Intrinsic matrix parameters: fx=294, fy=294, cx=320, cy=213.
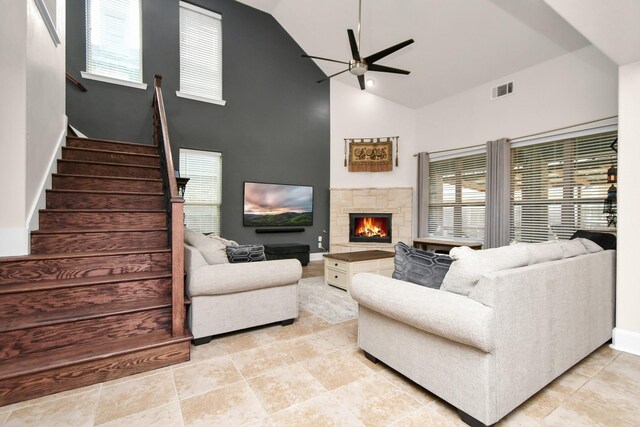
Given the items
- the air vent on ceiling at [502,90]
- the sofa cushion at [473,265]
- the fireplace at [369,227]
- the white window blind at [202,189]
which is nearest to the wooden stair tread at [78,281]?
the sofa cushion at [473,265]

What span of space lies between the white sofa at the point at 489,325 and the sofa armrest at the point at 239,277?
2.67ft

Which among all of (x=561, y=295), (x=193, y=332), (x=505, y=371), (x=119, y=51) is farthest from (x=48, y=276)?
(x=119, y=51)

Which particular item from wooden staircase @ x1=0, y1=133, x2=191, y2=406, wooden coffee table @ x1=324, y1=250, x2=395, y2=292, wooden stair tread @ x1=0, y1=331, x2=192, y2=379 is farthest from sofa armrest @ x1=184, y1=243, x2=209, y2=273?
wooden coffee table @ x1=324, y1=250, x2=395, y2=292

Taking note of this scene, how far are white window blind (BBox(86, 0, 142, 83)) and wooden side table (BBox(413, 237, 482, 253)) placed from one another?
5.78m

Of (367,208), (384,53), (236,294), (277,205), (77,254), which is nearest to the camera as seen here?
(77,254)

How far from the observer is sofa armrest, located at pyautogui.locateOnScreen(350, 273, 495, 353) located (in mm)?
1389

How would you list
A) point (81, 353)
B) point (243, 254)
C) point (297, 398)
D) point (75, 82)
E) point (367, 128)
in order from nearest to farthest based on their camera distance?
point (297, 398) < point (81, 353) < point (243, 254) < point (75, 82) < point (367, 128)

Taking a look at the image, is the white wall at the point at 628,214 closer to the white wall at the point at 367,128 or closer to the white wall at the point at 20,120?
the white wall at the point at 367,128

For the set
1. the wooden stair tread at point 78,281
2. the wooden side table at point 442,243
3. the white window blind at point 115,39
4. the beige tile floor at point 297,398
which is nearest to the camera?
the beige tile floor at point 297,398

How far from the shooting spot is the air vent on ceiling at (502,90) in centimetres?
484

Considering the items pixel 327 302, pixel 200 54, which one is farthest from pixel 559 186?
pixel 200 54

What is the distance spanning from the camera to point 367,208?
638cm

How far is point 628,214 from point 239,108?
18.5 ft

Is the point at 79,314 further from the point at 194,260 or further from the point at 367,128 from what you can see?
the point at 367,128
